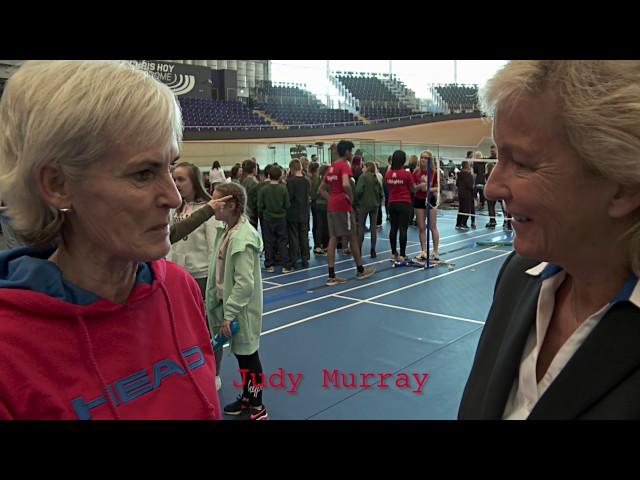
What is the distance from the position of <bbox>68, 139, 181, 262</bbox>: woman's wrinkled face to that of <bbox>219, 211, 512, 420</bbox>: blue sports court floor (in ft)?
8.60

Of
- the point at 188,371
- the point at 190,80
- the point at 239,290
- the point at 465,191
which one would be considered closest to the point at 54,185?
the point at 188,371

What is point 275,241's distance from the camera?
8.25 metres

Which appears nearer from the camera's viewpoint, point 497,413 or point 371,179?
point 497,413

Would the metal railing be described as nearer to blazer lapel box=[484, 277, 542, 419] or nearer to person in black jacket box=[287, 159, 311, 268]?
person in black jacket box=[287, 159, 311, 268]

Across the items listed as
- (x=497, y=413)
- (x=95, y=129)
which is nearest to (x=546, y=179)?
(x=497, y=413)

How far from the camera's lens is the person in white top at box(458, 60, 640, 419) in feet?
2.64

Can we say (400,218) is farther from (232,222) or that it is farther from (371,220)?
(232,222)

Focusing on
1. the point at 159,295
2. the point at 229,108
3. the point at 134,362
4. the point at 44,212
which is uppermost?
the point at 229,108

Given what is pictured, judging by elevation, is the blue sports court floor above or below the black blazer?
below

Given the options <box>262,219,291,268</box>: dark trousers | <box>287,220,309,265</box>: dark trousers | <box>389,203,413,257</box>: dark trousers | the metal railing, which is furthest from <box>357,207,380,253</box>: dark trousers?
the metal railing

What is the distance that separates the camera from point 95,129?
0.90 metres

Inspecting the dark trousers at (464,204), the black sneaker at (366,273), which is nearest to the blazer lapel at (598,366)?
the black sneaker at (366,273)

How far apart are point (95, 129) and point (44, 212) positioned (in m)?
0.24

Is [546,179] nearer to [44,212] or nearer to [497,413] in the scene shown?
[497,413]
